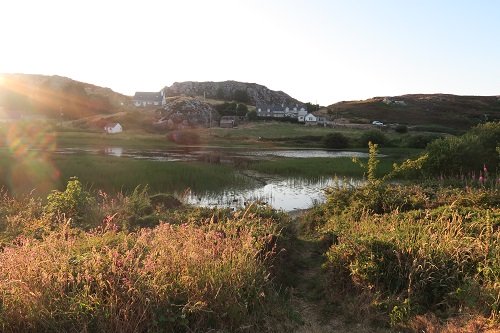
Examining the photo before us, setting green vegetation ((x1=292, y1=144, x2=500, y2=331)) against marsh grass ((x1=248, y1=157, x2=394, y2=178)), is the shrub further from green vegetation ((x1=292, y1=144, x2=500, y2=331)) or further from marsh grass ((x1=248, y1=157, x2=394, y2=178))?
marsh grass ((x1=248, y1=157, x2=394, y2=178))

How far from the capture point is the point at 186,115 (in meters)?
112

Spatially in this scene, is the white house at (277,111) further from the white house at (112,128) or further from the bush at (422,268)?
the bush at (422,268)

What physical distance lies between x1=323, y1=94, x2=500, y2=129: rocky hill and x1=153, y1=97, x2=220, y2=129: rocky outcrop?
1682 inches

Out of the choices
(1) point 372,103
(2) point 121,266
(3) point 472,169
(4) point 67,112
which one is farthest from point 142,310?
(1) point 372,103

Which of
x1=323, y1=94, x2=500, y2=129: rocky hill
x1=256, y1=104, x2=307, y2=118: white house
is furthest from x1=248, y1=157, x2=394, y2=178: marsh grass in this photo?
x1=256, y1=104, x2=307, y2=118: white house

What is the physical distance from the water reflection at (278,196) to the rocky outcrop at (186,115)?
75707 mm

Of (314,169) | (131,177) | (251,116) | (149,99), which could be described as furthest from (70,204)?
(149,99)

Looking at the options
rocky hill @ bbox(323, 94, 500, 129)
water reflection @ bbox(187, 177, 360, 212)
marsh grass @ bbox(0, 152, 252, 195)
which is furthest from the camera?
rocky hill @ bbox(323, 94, 500, 129)

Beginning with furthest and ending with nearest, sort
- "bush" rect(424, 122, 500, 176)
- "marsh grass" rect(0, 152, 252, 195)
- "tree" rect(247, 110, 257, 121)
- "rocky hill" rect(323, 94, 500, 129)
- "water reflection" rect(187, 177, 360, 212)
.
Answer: "tree" rect(247, 110, 257, 121)
"rocky hill" rect(323, 94, 500, 129)
"bush" rect(424, 122, 500, 176)
"marsh grass" rect(0, 152, 252, 195)
"water reflection" rect(187, 177, 360, 212)

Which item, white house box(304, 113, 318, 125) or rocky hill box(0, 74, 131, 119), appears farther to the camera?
white house box(304, 113, 318, 125)

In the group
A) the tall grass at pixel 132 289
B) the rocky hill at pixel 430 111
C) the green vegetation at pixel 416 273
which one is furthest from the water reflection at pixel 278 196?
the rocky hill at pixel 430 111

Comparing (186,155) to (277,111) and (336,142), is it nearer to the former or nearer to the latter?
(336,142)

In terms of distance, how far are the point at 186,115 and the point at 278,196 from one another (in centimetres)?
9144

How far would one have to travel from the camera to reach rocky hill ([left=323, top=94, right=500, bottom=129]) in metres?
118
